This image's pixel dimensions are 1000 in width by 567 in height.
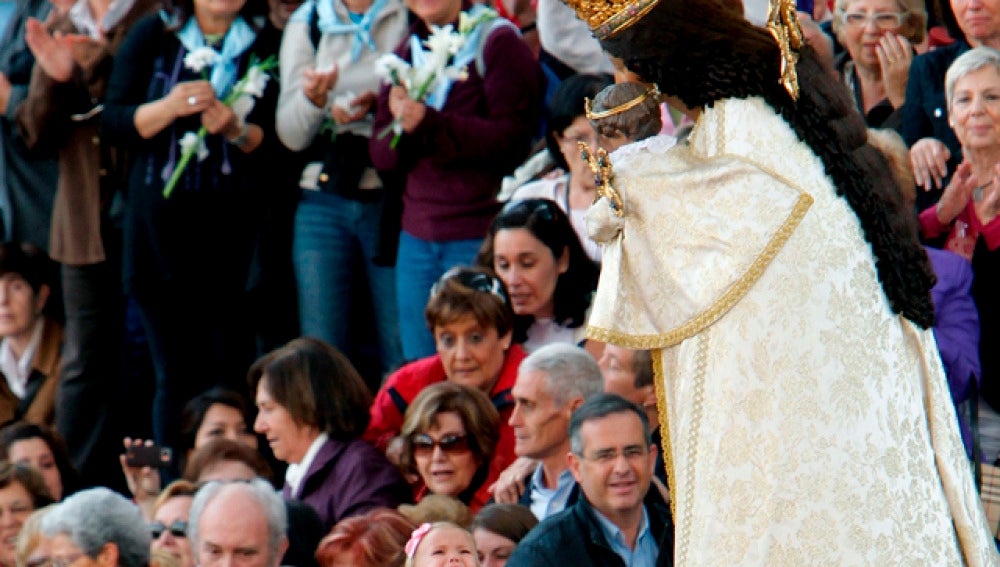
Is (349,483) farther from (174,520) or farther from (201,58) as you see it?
(201,58)

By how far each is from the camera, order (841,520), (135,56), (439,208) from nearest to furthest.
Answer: (841,520) → (439,208) → (135,56)

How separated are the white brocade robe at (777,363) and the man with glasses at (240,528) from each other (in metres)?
2.70

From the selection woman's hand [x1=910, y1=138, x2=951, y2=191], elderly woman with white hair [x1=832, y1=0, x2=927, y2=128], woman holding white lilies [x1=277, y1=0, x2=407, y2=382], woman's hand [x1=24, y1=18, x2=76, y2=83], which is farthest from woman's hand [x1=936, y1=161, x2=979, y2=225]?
woman's hand [x1=24, y1=18, x2=76, y2=83]

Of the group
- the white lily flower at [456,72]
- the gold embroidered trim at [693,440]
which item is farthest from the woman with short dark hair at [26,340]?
the gold embroidered trim at [693,440]

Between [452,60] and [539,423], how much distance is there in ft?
6.94

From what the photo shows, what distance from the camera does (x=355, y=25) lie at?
8398 millimetres

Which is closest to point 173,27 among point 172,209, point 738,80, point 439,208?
point 172,209

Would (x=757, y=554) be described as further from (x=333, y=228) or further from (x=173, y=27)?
(x=173, y=27)

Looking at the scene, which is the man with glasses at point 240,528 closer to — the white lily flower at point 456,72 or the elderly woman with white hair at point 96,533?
the elderly woman with white hair at point 96,533

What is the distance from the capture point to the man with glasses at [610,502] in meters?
5.77

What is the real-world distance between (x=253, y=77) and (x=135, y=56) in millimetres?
585

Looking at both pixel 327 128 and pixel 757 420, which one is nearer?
pixel 757 420

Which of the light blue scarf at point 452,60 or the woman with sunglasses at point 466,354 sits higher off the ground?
the light blue scarf at point 452,60

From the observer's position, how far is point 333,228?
8.47 metres
